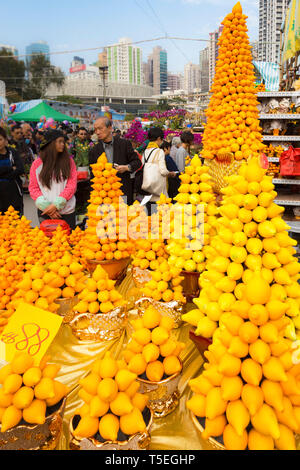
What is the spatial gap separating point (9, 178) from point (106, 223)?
99.0 inches

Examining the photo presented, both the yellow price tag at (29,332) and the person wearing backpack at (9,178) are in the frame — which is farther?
the person wearing backpack at (9,178)

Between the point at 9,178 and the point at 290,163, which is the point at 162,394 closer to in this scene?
the point at 9,178

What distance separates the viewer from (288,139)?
4586 mm

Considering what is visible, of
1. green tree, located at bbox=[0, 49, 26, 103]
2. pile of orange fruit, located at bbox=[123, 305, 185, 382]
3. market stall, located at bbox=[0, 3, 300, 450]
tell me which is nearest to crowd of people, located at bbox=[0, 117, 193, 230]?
market stall, located at bbox=[0, 3, 300, 450]

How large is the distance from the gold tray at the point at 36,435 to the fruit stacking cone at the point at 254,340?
0.39 metres

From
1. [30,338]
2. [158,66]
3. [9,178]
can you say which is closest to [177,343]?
[30,338]

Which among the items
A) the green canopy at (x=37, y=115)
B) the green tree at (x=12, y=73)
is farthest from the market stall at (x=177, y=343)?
the green tree at (x=12, y=73)

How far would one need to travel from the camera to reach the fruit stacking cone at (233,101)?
2453 millimetres

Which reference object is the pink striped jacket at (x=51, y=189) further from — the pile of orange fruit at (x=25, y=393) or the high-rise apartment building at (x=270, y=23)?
the high-rise apartment building at (x=270, y=23)

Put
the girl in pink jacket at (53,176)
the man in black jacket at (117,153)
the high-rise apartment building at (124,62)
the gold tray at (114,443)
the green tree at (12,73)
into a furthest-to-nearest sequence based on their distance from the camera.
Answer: the high-rise apartment building at (124,62), the green tree at (12,73), the man in black jacket at (117,153), the girl in pink jacket at (53,176), the gold tray at (114,443)

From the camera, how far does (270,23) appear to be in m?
28.1

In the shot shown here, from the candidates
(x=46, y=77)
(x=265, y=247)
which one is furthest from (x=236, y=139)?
(x=46, y=77)

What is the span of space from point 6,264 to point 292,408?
1.56 meters

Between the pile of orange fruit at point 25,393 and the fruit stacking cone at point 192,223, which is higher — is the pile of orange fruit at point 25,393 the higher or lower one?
the lower one
